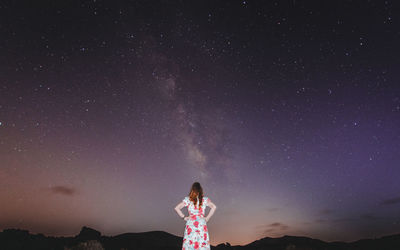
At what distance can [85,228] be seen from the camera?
39.0 metres

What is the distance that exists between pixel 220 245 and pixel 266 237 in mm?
41186

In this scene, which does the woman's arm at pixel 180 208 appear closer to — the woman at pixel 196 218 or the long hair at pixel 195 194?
the woman at pixel 196 218

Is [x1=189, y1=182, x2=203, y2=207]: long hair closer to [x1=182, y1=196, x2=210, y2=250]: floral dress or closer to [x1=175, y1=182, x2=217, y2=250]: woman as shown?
[x1=175, y1=182, x2=217, y2=250]: woman

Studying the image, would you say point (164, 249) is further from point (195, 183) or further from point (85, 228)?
point (195, 183)

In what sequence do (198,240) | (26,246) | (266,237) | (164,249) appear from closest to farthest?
(198,240) < (26,246) < (164,249) < (266,237)

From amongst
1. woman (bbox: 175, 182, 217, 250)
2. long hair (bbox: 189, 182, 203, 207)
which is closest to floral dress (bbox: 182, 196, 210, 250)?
woman (bbox: 175, 182, 217, 250)

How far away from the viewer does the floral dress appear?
253 inches

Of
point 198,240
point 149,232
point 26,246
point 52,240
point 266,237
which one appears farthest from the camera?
point 266,237

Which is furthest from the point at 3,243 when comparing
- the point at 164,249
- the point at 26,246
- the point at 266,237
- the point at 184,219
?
the point at 266,237

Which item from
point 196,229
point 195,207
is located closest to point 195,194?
point 195,207

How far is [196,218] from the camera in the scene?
6.59 metres

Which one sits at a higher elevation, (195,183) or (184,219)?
(195,183)

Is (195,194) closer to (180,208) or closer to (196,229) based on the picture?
(180,208)

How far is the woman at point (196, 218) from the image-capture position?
6418mm
